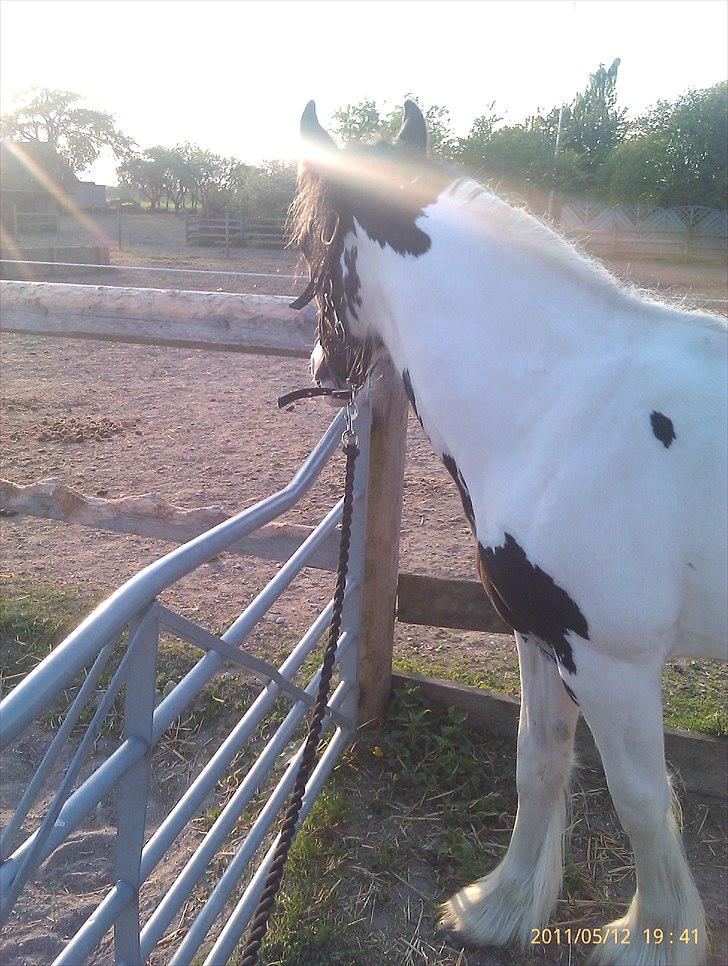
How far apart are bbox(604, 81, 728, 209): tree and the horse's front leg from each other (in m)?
32.1

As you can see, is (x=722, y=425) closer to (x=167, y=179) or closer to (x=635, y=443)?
(x=635, y=443)

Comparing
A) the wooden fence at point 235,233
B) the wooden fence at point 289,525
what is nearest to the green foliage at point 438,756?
the wooden fence at point 289,525

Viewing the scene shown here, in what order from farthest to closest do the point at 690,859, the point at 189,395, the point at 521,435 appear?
the point at 189,395
the point at 690,859
the point at 521,435

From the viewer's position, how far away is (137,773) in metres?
1.11

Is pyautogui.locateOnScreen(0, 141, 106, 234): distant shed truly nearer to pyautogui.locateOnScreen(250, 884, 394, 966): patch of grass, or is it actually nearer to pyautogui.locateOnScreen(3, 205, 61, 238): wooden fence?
pyautogui.locateOnScreen(3, 205, 61, 238): wooden fence

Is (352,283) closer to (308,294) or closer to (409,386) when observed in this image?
(308,294)

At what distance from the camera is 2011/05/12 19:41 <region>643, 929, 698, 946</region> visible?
1.79m

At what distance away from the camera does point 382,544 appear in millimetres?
2408

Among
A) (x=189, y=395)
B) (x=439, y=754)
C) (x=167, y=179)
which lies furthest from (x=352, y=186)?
(x=167, y=179)

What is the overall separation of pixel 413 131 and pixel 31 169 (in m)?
34.9

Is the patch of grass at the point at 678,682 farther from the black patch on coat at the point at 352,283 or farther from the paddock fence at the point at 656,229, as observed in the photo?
the paddock fence at the point at 656,229

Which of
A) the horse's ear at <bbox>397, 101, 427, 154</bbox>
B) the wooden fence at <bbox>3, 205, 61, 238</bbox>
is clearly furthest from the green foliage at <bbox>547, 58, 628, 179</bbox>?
the horse's ear at <bbox>397, 101, 427, 154</bbox>

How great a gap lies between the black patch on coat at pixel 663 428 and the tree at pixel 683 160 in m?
32.1

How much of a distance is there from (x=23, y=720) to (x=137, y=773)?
1.27 feet
